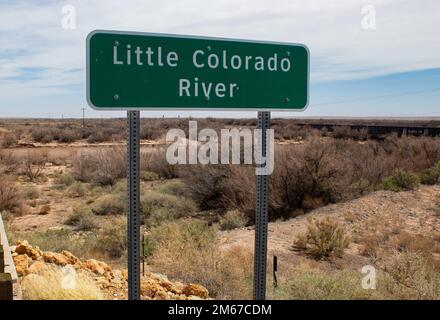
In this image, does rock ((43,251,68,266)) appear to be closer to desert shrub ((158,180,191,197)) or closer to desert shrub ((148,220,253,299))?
desert shrub ((148,220,253,299))

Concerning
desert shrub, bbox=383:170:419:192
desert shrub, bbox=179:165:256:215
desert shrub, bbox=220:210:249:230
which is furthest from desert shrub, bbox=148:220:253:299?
desert shrub, bbox=383:170:419:192

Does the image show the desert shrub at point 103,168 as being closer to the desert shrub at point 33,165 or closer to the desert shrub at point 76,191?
the desert shrub at point 76,191

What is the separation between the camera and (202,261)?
24.5 ft

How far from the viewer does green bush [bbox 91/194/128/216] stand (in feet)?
46.3

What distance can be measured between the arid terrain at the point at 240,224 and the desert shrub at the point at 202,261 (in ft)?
0.08

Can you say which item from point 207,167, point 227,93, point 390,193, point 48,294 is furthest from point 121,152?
point 227,93

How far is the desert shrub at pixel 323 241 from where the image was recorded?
9.59 meters

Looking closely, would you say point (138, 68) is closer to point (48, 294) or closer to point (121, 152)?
point (48, 294)

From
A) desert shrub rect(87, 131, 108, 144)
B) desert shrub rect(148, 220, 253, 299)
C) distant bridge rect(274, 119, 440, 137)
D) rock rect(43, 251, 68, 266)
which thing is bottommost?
desert shrub rect(148, 220, 253, 299)

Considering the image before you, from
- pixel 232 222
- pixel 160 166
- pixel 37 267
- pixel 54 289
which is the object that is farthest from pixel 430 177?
pixel 54 289

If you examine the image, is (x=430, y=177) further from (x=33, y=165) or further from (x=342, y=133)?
(x=342, y=133)

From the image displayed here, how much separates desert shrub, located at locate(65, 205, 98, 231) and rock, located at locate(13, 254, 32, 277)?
5634mm

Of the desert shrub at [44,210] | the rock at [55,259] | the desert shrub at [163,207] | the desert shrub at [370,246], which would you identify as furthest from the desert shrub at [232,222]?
the desert shrub at [44,210]

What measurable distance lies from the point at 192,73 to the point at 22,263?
4.57m
